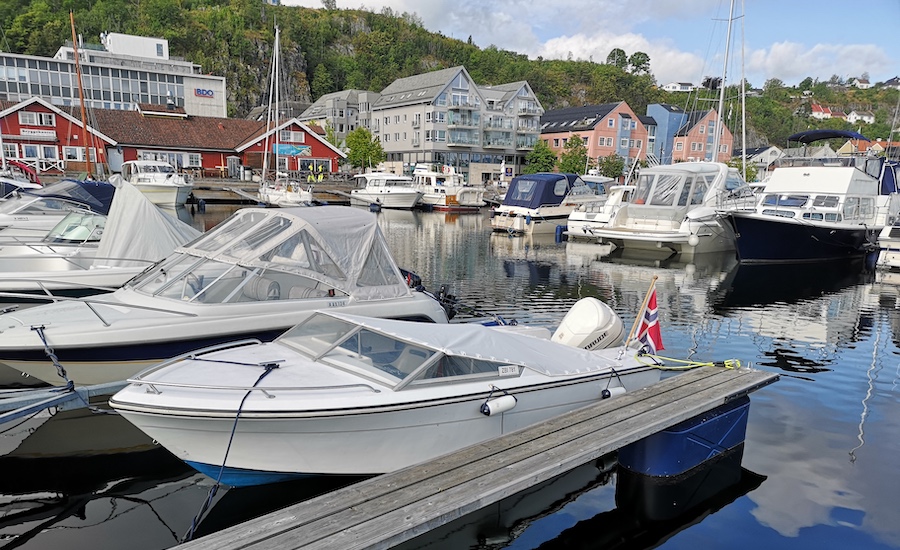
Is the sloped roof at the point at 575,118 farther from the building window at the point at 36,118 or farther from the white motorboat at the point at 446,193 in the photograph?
the building window at the point at 36,118

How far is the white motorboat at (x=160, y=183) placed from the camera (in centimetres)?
4262

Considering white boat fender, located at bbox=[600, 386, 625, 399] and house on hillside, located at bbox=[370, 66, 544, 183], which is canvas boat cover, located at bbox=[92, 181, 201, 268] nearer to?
white boat fender, located at bbox=[600, 386, 625, 399]

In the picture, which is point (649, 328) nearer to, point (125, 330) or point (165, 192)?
point (125, 330)

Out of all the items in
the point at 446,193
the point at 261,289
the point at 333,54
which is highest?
the point at 333,54

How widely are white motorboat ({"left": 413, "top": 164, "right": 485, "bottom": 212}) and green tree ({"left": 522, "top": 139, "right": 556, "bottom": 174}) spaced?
835 inches

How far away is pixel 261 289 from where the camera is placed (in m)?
8.92

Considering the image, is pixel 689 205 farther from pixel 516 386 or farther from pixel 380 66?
pixel 380 66

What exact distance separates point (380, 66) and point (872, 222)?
365 feet

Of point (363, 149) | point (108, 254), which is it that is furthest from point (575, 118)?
point (108, 254)

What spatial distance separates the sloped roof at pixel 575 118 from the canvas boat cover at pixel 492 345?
75.7m

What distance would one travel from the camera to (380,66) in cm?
12462

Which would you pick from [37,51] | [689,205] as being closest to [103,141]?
[37,51]

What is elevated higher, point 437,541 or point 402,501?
point 402,501

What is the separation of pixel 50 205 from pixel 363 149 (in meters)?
55.3
